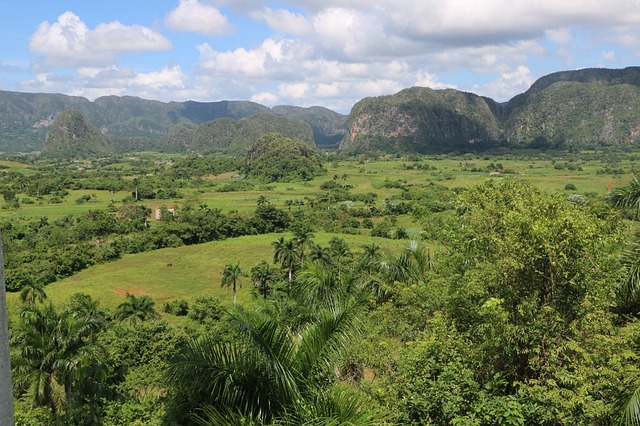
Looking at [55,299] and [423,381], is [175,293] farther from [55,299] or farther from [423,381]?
[423,381]

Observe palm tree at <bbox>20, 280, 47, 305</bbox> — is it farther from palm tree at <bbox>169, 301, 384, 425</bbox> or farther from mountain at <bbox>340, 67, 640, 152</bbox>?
mountain at <bbox>340, 67, 640, 152</bbox>

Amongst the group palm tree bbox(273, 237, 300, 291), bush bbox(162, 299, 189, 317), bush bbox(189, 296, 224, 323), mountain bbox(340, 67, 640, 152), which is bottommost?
bush bbox(162, 299, 189, 317)

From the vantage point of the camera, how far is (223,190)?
313 feet

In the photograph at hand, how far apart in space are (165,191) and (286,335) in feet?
285

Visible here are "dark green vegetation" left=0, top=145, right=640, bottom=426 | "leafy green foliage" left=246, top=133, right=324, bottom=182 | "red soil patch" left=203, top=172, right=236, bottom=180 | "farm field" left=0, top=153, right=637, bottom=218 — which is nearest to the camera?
"dark green vegetation" left=0, top=145, right=640, bottom=426

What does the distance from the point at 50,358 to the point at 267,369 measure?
992cm

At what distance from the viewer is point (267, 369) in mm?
4676

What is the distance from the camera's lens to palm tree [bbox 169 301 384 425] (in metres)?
4.61

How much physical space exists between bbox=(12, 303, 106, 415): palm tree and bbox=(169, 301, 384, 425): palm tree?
8866mm

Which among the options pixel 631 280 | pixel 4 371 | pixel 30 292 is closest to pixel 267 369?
pixel 4 371

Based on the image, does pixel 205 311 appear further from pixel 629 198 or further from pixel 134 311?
pixel 629 198

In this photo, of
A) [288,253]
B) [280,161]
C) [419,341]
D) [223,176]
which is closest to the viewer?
[419,341]

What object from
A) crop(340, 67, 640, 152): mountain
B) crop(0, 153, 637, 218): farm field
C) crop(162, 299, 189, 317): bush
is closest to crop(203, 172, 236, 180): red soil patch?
crop(0, 153, 637, 218): farm field

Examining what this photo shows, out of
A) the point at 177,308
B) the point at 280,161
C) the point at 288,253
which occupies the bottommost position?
the point at 177,308
